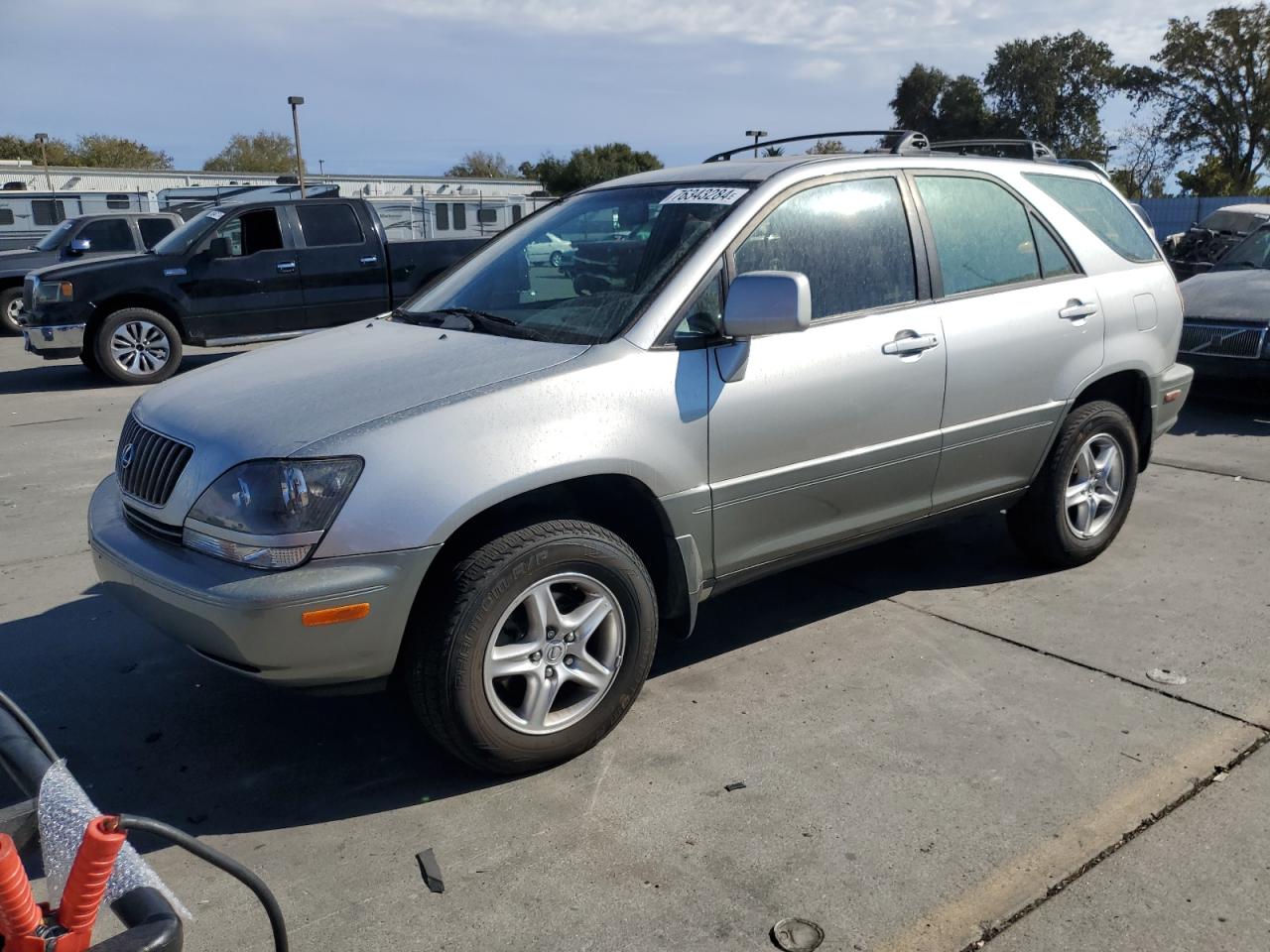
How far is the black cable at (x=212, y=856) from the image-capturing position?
1.64 m

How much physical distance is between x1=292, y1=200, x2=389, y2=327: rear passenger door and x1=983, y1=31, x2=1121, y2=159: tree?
46140mm

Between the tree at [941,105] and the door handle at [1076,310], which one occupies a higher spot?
the tree at [941,105]

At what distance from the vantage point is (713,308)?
352cm

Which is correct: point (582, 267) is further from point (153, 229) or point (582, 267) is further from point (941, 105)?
point (941, 105)

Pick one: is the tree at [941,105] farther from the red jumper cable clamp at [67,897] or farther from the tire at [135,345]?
the red jumper cable clamp at [67,897]

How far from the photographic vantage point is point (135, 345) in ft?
36.3

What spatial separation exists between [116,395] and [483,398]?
866 cm

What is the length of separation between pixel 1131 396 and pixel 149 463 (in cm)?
411

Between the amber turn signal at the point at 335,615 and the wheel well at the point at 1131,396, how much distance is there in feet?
10.8

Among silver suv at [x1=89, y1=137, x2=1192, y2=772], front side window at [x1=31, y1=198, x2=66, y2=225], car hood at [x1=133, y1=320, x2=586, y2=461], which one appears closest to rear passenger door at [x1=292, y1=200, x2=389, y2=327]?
silver suv at [x1=89, y1=137, x2=1192, y2=772]

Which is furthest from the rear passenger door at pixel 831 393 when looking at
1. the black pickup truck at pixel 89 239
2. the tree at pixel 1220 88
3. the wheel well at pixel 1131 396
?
the tree at pixel 1220 88

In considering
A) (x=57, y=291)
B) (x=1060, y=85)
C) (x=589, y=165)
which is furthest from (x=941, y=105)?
(x=57, y=291)

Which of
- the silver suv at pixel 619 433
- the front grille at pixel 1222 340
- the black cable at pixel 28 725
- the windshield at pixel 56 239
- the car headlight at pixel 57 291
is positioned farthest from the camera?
the windshield at pixel 56 239

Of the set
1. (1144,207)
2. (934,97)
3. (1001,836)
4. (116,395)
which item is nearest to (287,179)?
(116,395)
